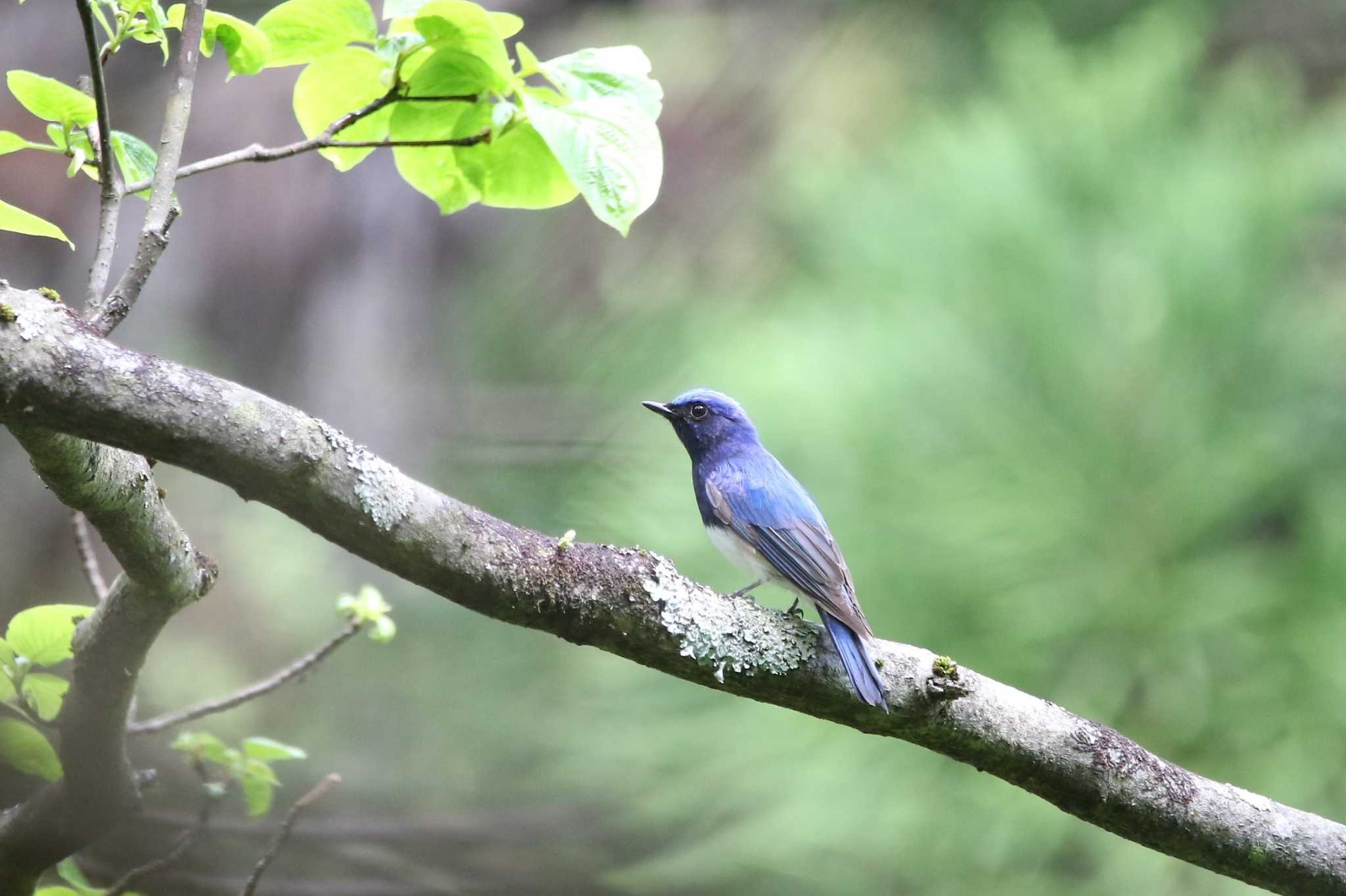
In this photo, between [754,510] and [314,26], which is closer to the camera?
[314,26]

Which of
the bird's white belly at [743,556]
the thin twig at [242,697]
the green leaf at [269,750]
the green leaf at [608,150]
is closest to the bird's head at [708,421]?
the bird's white belly at [743,556]

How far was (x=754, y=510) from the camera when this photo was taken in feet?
6.05

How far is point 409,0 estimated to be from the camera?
0.93 m

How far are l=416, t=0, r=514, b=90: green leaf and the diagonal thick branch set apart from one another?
1.05 feet

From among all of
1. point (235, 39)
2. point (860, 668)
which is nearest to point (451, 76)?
point (235, 39)

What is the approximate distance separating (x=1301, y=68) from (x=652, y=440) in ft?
9.54

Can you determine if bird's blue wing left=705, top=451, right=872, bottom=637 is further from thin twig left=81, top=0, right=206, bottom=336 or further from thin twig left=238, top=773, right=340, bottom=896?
thin twig left=81, top=0, right=206, bottom=336

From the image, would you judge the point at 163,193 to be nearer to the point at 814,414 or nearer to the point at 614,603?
the point at 614,603

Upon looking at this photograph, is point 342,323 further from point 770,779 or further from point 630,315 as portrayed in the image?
point 770,779

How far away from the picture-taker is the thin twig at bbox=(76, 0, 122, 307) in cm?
79

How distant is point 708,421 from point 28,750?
1379 mm

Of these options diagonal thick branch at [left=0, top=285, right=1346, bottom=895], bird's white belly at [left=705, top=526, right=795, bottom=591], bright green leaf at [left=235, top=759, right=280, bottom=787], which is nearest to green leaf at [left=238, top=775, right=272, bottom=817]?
bright green leaf at [left=235, top=759, right=280, bottom=787]

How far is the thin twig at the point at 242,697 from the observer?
3.15 ft

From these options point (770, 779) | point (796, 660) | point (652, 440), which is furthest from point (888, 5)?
point (796, 660)
